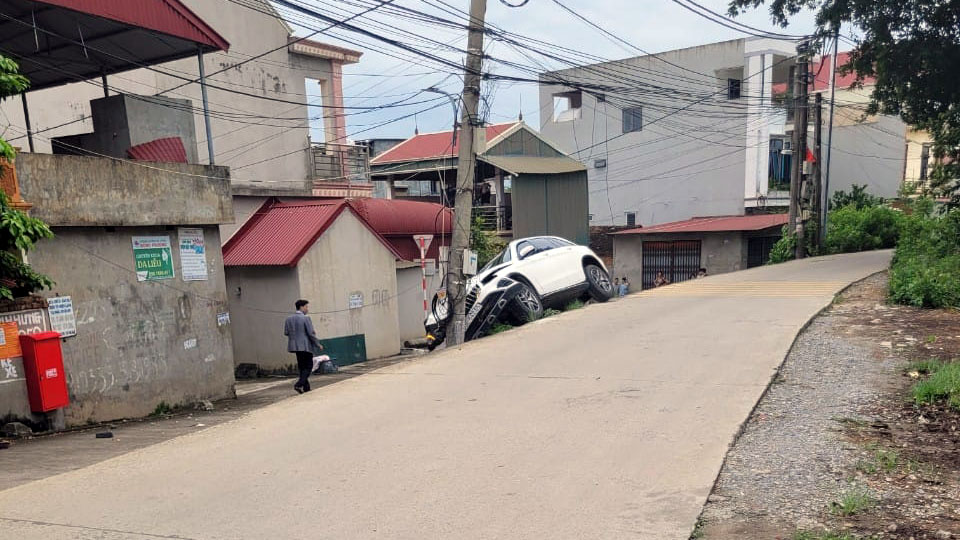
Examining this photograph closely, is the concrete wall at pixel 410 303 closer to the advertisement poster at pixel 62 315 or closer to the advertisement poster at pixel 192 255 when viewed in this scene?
the advertisement poster at pixel 192 255

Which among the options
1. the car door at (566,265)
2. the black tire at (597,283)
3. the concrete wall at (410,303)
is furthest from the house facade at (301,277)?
the black tire at (597,283)

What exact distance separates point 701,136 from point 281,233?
81.8 ft

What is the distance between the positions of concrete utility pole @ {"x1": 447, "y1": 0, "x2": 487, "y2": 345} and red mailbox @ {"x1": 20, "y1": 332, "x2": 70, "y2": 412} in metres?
6.47

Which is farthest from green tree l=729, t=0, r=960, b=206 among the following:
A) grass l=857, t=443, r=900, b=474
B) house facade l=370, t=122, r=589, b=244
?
grass l=857, t=443, r=900, b=474

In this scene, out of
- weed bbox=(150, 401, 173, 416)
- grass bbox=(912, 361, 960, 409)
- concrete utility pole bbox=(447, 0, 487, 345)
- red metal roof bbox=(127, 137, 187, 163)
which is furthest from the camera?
concrete utility pole bbox=(447, 0, 487, 345)

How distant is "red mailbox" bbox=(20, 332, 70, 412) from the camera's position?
339 inches

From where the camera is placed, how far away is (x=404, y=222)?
2278 centimetres

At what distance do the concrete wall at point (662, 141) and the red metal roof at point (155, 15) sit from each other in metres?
24.8

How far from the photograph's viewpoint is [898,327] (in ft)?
33.8

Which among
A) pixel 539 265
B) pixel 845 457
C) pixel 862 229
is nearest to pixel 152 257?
pixel 539 265

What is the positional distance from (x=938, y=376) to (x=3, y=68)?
34.2 ft

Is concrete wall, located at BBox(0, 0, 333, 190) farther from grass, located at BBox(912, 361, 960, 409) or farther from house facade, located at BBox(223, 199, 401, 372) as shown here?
grass, located at BBox(912, 361, 960, 409)

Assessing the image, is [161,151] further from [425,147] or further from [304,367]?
[425,147]

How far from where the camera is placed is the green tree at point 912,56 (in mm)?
17547
